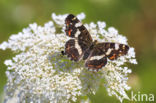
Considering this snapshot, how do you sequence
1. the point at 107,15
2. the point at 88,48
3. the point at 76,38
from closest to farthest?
1. the point at 88,48
2. the point at 76,38
3. the point at 107,15

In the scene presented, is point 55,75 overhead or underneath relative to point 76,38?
underneath

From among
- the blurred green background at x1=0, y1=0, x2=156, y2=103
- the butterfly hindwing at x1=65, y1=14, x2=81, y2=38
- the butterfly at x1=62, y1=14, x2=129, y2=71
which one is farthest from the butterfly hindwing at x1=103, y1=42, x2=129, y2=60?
the blurred green background at x1=0, y1=0, x2=156, y2=103

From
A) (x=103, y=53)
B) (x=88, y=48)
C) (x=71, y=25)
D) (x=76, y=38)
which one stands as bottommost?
(x=103, y=53)

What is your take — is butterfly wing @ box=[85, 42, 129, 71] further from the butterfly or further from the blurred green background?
the blurred green background

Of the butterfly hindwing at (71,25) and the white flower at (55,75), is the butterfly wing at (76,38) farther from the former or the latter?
the white flower at (55,75)

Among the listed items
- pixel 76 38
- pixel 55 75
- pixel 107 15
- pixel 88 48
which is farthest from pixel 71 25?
pixel 107 15

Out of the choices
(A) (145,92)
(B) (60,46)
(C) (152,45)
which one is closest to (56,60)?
(B) (60,46)

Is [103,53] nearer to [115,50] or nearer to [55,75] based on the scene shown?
[115,50]

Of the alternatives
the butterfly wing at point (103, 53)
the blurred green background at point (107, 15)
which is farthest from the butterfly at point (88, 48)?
the blurred green background at point (107, 15)
